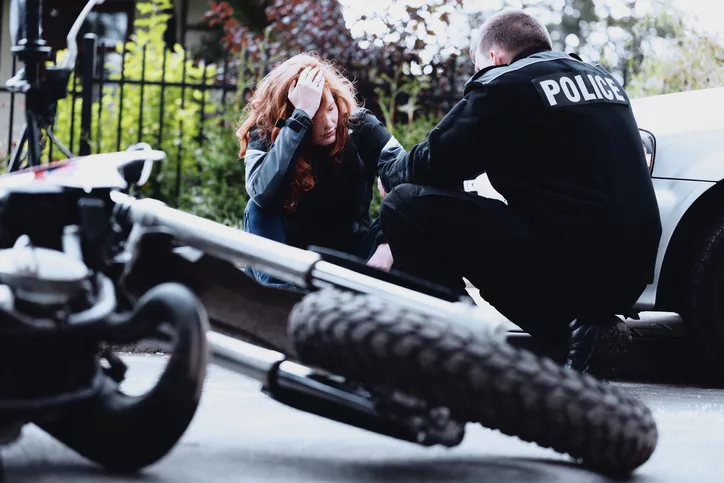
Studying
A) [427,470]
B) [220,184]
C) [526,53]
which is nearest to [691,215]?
[526,53]

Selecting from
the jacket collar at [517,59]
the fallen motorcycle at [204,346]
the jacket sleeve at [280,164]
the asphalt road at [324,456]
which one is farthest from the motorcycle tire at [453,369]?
the jacket sleeve at [280,164]

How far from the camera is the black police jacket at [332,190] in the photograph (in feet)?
12.7

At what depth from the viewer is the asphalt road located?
7.79 feet

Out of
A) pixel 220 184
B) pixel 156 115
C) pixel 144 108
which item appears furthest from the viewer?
pixel 144 108

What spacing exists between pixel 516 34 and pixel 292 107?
91 cm

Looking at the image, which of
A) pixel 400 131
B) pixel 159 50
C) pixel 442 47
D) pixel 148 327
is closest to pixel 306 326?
pixel 148 327

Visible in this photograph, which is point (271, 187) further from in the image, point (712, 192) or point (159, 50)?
point (159, 50)

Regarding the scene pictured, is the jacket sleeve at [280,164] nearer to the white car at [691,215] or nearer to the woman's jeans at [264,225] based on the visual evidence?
the woman's jeans at [264,225]

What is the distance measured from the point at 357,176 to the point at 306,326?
75.6 inches

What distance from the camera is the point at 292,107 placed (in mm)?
3980

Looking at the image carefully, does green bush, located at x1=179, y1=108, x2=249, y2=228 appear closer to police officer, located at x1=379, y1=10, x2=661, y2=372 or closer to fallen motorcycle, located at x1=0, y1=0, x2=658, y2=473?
police officer, located at x1=379, y1=10, x2=661, y2=372

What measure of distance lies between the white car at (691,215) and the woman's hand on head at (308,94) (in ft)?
4.05

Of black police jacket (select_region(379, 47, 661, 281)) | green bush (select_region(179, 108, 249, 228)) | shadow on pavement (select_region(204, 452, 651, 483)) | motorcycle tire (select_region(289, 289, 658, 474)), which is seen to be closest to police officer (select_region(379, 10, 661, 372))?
black police jacket (select_region(379, 47, 661, 281))

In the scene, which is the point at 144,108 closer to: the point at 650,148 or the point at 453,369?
the point at 650,148
